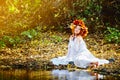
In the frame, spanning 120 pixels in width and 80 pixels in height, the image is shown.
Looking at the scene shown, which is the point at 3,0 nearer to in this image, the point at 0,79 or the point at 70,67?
the point at 70,67

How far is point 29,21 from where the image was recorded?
2198 centimetres

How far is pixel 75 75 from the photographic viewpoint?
11.9 meters

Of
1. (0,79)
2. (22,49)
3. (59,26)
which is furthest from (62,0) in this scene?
(0,79)

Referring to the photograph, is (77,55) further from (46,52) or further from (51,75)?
(46,52)

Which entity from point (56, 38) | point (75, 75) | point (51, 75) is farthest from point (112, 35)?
point (51, 75)

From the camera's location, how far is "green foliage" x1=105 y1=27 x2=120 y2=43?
1894cm

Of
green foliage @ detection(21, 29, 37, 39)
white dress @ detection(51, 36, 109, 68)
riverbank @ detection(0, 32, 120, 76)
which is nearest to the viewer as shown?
riverbank @ detection(0, 32, 120, 76)

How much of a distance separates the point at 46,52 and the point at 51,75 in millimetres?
5120

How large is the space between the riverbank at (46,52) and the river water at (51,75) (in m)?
0.71

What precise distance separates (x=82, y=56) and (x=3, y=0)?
10.2 meters

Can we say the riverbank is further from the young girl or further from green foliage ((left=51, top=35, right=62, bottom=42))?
the young girl

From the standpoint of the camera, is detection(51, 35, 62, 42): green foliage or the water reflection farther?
detection(51, 35, 62, 42): green foliage

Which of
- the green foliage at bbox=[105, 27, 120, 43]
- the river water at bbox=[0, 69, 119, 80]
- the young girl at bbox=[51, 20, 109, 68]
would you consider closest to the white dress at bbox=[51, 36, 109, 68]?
the young girl at bbox=[51, 20, 109, 68]

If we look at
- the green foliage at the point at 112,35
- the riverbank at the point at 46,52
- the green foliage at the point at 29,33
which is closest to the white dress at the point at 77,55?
the riverbank at the point at 46,52
